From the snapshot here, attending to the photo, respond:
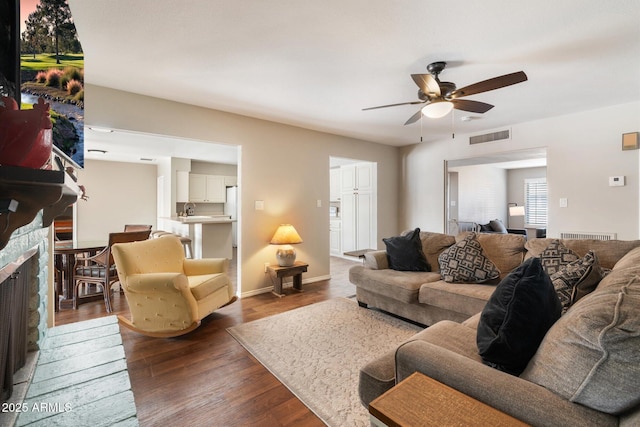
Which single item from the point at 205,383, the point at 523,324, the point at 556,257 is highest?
the point at 556,257

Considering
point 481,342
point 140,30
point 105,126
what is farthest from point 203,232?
point 481,342

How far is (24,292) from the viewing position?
1.46 metres

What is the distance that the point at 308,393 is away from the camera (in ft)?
5.96

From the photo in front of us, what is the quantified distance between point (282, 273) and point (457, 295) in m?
2.13

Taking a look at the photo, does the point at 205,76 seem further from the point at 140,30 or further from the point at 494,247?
the point at 494,247

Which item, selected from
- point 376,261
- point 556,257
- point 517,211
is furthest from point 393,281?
point 517,211

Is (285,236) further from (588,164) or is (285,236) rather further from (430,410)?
(588,164)

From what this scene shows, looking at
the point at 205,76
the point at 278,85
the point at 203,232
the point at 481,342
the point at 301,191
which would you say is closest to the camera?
the point at 481,342

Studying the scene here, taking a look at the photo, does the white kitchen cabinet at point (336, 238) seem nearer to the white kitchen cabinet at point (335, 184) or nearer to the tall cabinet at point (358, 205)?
the tall cabinet at point (358, 205)

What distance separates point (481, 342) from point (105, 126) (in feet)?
12.0

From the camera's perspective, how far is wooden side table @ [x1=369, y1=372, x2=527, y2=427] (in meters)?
0.75

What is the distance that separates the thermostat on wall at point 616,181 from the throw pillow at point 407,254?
8.23 ft

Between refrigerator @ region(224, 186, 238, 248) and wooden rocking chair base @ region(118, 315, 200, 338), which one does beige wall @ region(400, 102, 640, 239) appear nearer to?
wooden rocking chair base @ region(118, 315, 200, 338)

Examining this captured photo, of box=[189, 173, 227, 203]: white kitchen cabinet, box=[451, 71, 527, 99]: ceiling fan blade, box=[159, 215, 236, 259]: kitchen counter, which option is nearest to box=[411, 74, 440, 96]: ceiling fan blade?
box=[451, 71, 527, 99]: ceiling fan blade
